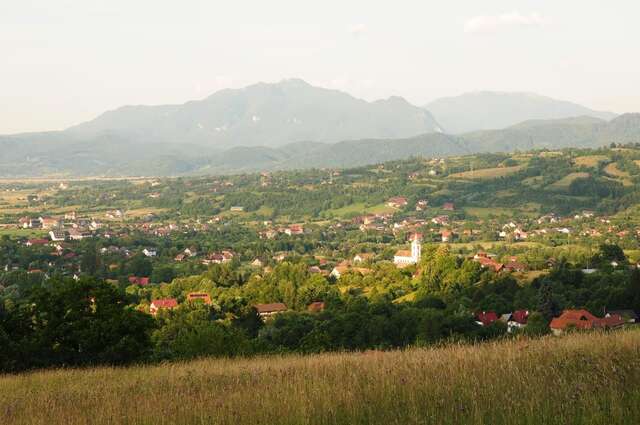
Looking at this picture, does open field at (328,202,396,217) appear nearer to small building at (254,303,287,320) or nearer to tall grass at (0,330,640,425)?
small building at (254,303,287,320)

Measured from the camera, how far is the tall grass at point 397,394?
16.0ft

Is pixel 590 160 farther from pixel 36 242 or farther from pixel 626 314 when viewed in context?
pixel 626 314

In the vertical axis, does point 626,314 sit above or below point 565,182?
above

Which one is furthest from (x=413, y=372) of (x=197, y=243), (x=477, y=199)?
(x=477, y=199)

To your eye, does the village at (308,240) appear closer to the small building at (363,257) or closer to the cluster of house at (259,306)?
the cluster of house at (259,306)

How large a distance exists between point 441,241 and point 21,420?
7651 centimetres

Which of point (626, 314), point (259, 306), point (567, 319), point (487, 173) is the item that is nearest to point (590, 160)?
point (487, 173)

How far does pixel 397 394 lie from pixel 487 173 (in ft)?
431

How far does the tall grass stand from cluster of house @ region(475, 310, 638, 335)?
55.1ft

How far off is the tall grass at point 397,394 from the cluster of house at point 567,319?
55.1ft

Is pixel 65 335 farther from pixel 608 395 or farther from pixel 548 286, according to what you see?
pixel 548 286

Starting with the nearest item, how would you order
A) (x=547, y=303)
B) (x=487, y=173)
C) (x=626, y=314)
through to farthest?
(x=626, y=314), (x=547, y=303), (x=487, y=173)

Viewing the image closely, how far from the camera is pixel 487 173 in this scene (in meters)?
133

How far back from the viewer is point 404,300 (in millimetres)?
38125
